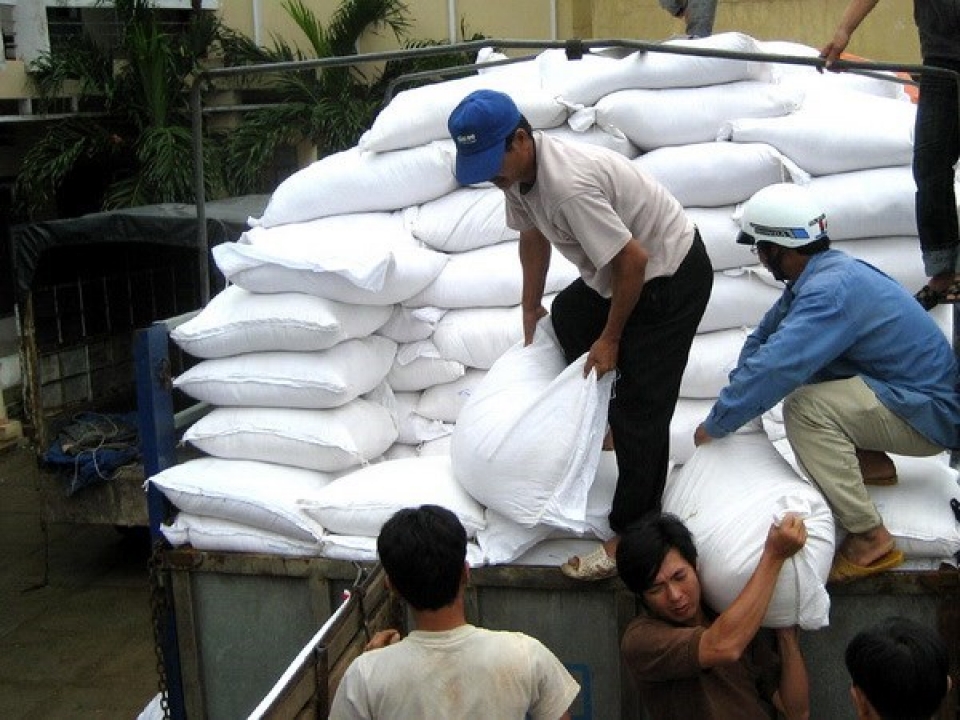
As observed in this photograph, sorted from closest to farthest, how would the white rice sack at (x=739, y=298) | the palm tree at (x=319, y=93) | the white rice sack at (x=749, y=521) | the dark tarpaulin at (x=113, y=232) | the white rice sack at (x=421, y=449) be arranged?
1. the white rice sack at (x=749, y=521)
2. the white rice sack at (x=739, y=298)
3. the white rice sack at (x=421, y=449)
4. the dark tarpaulin at (x=113, y=232)
5. the palm tree at (x=319, y=93)

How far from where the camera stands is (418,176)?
4.48 meters

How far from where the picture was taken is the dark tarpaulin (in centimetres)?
648

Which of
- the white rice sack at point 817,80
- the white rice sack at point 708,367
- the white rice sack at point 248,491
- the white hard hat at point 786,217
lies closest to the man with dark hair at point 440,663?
the white rice sack at point 248,491

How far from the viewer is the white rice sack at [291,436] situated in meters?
3.87

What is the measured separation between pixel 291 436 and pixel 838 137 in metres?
2.01

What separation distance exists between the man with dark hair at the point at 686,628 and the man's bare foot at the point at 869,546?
293 millimetres

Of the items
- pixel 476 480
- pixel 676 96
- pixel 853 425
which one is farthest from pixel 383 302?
pixel 853 425

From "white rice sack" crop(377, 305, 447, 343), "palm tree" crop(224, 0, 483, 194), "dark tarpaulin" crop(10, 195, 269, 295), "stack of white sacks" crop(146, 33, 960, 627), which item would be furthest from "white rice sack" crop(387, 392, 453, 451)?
"palm tree" crop(224, 0, 483, 194)

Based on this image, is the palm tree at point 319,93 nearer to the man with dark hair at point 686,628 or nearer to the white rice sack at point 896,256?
the white rice sack at point 896,256

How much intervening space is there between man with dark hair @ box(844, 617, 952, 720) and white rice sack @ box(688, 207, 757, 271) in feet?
7.02

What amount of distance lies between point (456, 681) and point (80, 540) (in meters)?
5.72

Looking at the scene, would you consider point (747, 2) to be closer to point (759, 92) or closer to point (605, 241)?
point (759, 92)

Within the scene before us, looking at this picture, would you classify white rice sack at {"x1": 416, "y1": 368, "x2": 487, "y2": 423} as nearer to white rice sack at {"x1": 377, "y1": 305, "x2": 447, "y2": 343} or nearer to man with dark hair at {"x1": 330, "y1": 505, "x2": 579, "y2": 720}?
white rice sack at {"x1": 377, "y1": 305, "x2": 447, "y2": 343}

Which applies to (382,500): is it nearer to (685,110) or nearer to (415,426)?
(415,426)
